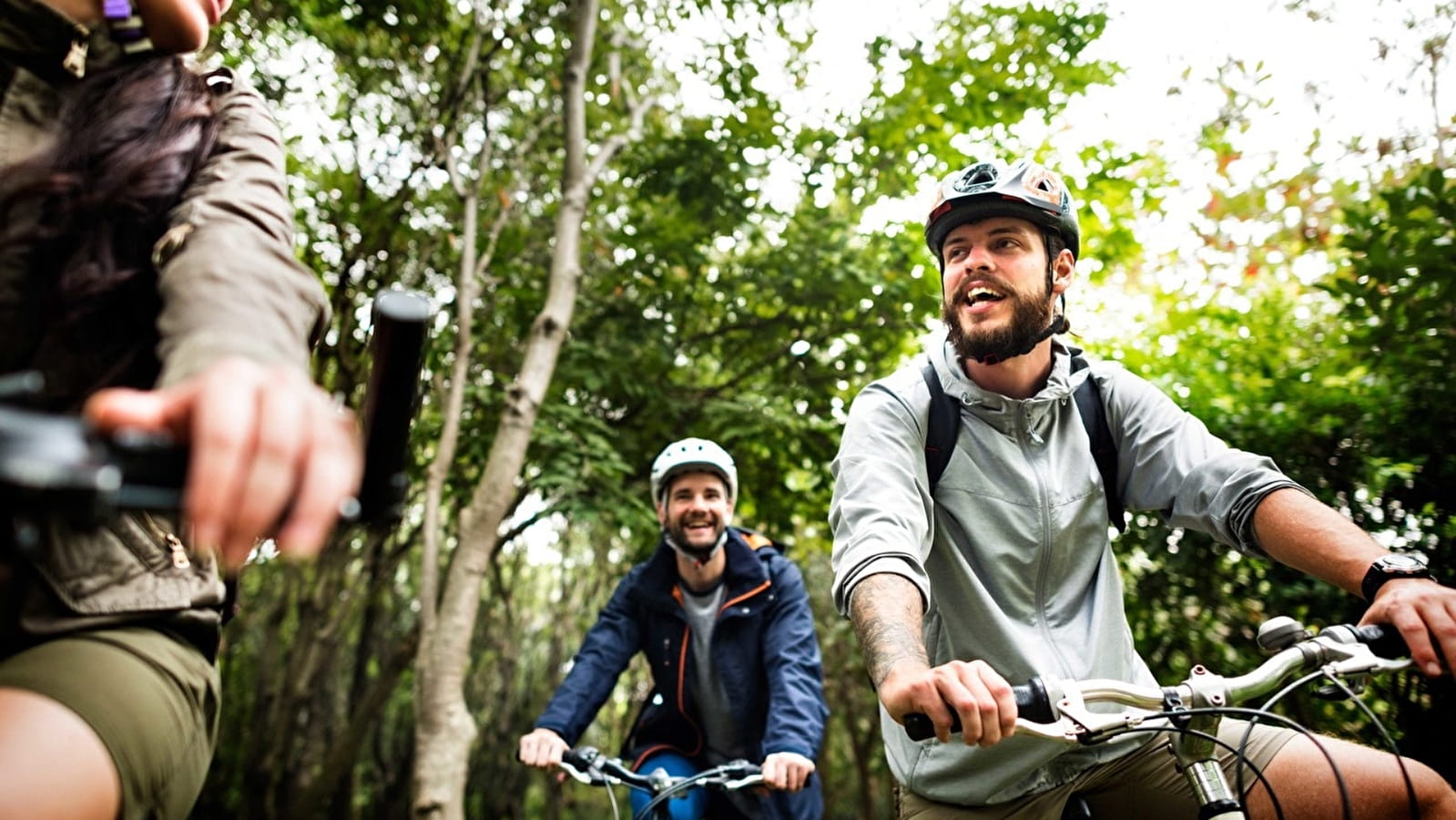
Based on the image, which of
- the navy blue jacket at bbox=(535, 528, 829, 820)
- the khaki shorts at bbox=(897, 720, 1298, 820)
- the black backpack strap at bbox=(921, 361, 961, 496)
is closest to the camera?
the khaki shorts at bbox=(897, 720, 1298, 820)

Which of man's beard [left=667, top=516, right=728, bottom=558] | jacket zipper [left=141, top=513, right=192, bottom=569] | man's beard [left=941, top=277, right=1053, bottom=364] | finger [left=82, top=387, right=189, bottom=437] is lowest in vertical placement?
jacket zipper [left=141, top=513, right=192, bottom=569]

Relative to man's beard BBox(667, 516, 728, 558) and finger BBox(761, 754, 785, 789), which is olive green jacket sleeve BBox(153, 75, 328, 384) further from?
man's beard BBox(667, 516, 728, 558)

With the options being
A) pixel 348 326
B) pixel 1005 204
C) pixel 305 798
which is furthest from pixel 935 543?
pixel 305 798

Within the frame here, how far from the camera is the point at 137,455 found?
2.02ft

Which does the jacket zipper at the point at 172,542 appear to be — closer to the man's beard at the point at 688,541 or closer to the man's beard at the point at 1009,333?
the man's beard at the point at 1009,333

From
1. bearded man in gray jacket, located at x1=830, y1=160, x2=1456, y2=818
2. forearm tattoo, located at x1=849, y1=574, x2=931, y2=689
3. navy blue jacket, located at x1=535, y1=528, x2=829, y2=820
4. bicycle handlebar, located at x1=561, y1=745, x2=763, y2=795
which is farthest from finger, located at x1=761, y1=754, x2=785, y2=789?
forearm tattoo, located at x1=849, y1=574, x2=931, y2=689

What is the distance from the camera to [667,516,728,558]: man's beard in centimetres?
471

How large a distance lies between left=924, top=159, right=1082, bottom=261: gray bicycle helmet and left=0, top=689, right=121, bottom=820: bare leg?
2.65m

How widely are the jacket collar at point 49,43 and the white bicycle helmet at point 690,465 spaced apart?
381cm

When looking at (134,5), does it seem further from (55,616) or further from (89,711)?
(89,711)

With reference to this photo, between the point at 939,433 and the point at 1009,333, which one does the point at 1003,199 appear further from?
the point at 939,433

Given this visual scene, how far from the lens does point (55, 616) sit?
3.64 ft

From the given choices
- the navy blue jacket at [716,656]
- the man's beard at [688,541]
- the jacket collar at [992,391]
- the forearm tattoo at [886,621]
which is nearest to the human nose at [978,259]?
the jacket collar at [992,391]

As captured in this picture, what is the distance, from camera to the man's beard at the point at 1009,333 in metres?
2.79
